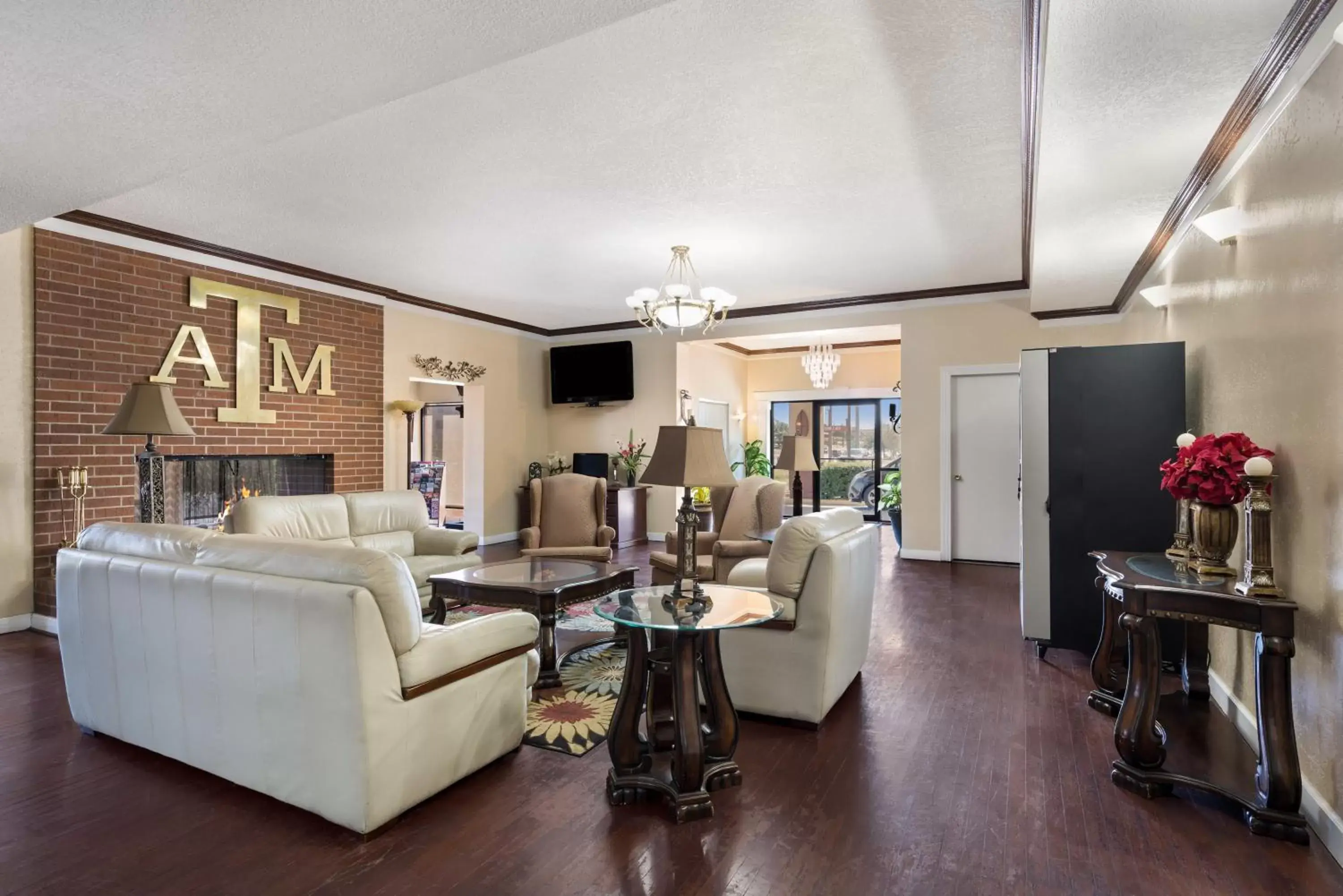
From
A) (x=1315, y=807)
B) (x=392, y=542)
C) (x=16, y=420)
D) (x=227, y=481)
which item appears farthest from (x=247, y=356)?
(x=1315, y=807)

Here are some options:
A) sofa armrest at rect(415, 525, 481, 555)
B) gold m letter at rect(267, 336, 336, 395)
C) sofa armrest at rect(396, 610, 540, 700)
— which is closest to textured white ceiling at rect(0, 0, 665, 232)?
sofa armrest at rect(396, 610, 540, 700)

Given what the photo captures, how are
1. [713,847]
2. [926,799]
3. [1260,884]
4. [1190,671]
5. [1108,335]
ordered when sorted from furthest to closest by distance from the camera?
1. [1108,335]
2. [1190,671]
3. [926,799]
4. [713,847]
5. [1260,884]

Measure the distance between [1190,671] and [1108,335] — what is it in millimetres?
3892

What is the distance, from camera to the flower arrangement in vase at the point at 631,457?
8.41m

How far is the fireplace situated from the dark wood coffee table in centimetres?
233

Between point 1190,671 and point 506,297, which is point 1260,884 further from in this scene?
point 506,297

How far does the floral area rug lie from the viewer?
2891 millimetres

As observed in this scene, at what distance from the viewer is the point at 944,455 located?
696 centimetres

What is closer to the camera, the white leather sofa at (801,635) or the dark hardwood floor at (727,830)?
the dark hardwood floor at (727,830)

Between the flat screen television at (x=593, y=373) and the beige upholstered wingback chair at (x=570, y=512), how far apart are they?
2811 mm

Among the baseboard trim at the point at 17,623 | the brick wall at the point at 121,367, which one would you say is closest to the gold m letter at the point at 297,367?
the brick wall at the point at 121,367

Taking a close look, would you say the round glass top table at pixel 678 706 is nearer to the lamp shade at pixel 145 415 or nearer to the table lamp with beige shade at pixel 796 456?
the lamp shade at pixel 145 415

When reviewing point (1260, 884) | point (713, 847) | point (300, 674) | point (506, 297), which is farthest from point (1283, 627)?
point (506, 297)

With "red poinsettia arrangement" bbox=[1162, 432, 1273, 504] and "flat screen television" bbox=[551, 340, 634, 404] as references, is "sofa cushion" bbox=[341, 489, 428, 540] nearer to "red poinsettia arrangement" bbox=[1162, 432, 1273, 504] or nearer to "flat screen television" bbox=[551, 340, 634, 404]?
"flat screen television" bbox=[551, 340, 634, 404]
